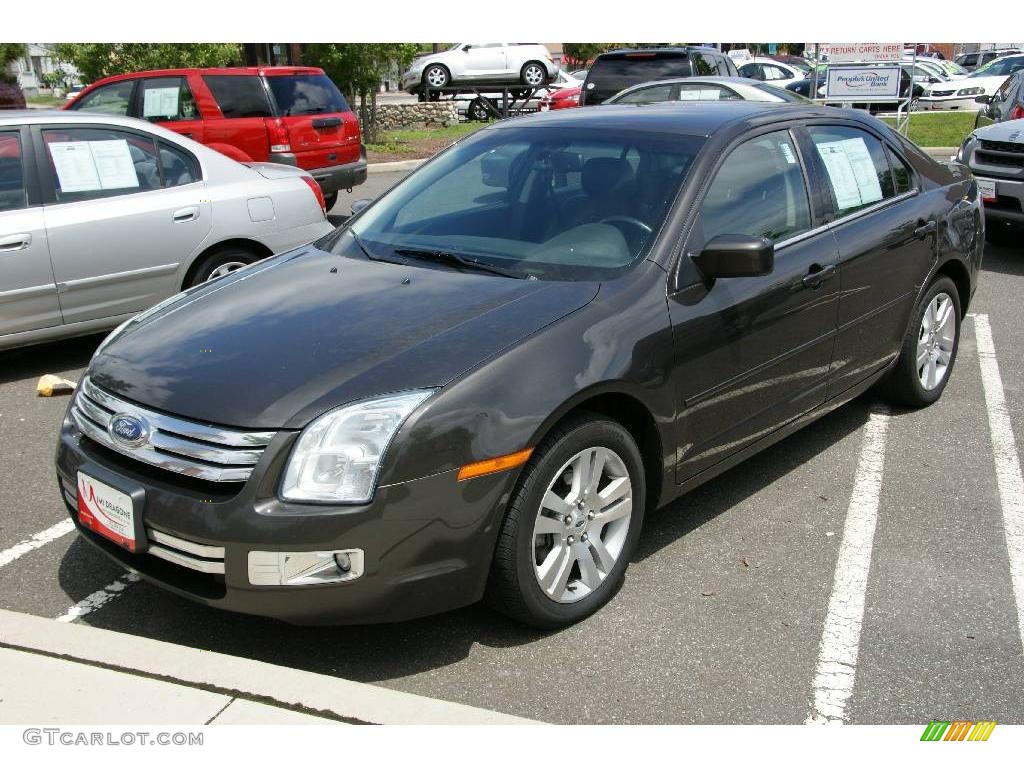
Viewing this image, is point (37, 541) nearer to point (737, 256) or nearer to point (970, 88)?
point (737, 256)

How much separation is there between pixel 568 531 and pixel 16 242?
13.7 ft

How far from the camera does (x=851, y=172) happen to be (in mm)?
4926

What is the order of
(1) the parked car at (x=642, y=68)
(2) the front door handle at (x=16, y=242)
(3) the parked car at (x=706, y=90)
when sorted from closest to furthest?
(2) the front door handle at (x=16, y=242)
(3) the parked car at (x=706, y=90)
(1) the parked car at (x=642, y=68)

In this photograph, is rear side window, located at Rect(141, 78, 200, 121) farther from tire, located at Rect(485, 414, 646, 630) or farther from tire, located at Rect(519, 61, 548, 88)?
tire, located at Rect(519, 61, 548, 88)

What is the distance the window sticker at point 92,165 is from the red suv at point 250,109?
4.14 metres

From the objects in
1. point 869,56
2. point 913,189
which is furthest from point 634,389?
point 869,56

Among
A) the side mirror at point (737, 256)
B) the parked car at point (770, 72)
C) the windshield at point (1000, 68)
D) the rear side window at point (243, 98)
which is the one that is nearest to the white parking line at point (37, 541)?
the side mirror at point (737, 256)

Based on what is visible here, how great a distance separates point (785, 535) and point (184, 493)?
2.38m

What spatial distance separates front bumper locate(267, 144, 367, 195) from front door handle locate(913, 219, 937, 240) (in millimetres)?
7096

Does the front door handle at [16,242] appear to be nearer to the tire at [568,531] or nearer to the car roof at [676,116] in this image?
the car roof at [676,116]

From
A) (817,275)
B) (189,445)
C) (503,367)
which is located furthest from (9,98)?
(503,367)

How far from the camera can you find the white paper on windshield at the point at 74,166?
6352mm

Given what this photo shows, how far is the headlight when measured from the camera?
3016 millimetres

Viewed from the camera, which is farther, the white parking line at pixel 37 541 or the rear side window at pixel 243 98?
the rear side window at pixel 243 98
